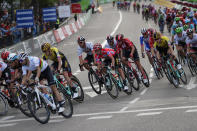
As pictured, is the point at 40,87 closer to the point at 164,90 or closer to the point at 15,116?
the point at 15,116

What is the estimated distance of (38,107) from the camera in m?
10.7

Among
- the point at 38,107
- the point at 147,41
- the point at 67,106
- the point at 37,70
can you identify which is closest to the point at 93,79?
the point at 67,106

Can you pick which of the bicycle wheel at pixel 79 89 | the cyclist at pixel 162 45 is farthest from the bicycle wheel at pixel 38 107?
the cyclist at pixel 162 45

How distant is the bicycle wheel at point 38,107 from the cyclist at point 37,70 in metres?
0.37

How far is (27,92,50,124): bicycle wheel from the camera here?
1062 cm

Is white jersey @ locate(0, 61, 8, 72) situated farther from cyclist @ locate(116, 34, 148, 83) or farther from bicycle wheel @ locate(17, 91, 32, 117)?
cyclist @ locate(116, 34, 148, 83)

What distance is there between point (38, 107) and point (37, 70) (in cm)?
89

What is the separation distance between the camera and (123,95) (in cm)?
1412

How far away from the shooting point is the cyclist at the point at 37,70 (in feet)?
35.7

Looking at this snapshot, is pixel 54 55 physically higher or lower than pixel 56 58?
higher

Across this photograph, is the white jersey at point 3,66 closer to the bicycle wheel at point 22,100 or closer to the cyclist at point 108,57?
the bicycle wheel at point 22,100

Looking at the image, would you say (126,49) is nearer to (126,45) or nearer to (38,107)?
(126,45)

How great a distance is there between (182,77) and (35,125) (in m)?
5.85

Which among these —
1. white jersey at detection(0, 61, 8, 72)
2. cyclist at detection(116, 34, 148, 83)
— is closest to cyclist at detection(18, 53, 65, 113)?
white jersey at detection(0, 61, 8, 72)
